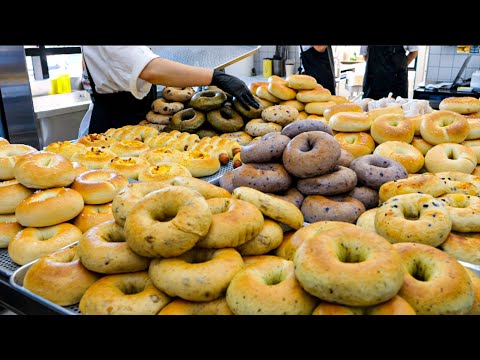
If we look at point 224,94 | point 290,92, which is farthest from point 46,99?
point 290,92

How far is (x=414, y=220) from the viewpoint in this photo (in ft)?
5.27

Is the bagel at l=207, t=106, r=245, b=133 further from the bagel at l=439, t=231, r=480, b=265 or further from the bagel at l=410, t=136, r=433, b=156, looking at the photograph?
the bagel at l=439, t=231, r=480, b=265

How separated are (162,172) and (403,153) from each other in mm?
1505

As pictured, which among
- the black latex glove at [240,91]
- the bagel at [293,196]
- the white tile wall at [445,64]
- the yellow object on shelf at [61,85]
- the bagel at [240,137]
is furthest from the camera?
the white tile wall at [445,64]

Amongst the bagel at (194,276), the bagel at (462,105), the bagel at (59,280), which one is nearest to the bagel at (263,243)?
the bagel at (194,276)

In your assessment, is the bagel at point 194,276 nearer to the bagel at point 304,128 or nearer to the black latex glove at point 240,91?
the bagel at point 304,128

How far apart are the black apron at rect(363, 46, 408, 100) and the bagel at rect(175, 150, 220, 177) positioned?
4.44 metres

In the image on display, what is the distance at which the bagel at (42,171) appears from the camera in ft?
6.34

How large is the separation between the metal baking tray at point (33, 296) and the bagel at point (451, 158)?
6.88 ft

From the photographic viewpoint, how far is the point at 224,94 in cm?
369
